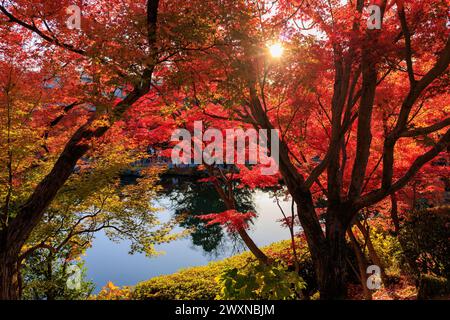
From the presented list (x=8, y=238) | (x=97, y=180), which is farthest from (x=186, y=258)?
(x=8, y=238)

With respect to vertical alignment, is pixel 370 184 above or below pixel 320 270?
above

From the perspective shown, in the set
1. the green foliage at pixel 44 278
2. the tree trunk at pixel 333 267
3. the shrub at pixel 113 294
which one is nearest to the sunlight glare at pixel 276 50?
the tree trunk at pixel 333 267

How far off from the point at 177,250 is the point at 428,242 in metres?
12.2

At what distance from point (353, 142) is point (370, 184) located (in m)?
1.03

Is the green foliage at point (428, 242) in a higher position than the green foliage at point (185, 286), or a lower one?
higher

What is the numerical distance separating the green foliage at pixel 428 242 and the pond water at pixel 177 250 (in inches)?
196

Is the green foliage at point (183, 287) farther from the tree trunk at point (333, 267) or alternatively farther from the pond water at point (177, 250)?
the tree trunk at point (333, 267)

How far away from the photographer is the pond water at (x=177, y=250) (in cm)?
1392

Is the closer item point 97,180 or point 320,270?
point 320,270

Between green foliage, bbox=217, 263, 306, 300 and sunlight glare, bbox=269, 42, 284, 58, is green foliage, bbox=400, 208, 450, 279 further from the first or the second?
sunlight glare, bbox=269, 42, 284, 58

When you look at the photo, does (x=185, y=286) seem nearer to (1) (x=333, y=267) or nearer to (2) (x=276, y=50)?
(1) (x=333, y=267)

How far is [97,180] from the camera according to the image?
24.7 feet

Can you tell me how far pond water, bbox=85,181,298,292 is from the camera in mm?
13922
